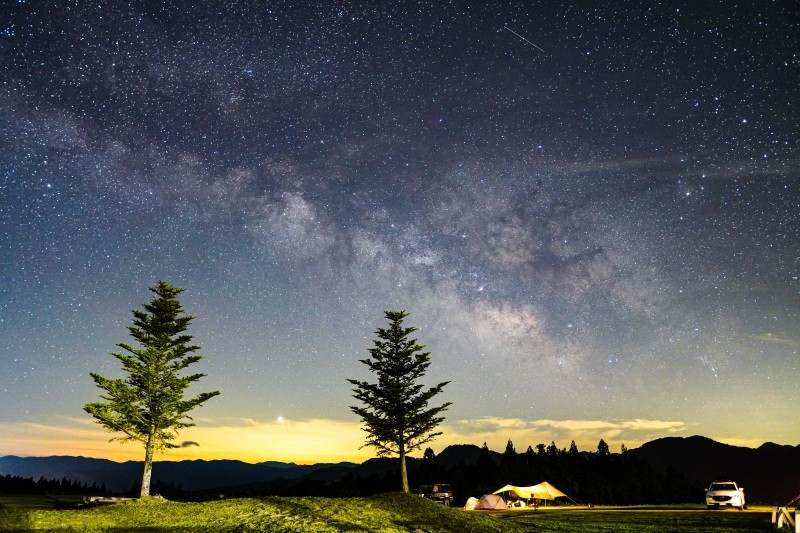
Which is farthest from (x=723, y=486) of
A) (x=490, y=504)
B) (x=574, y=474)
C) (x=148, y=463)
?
(x=574, y=474)

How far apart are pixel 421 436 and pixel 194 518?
3174 centimetres

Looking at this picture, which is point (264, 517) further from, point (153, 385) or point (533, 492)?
point (533, 492)

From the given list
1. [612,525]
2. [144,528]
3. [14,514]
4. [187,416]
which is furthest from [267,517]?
[187,416]

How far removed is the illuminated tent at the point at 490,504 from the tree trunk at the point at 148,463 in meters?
24.6

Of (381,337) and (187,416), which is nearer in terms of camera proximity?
(187,416)

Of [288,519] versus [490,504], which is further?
[490,504]

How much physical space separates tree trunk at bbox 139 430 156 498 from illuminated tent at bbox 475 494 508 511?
24587 millimetres

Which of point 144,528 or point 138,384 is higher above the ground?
point 138,384

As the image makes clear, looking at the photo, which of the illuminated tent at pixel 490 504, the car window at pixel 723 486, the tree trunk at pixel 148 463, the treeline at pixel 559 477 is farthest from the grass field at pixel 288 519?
the treeline at pixel 559 477

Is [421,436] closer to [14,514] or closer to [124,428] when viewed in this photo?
[124,428]

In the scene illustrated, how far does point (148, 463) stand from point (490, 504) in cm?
2608

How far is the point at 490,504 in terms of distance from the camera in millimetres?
42875

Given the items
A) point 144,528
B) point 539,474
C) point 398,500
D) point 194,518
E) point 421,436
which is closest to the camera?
point 144,528

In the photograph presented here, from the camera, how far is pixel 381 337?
4875 centimetres
